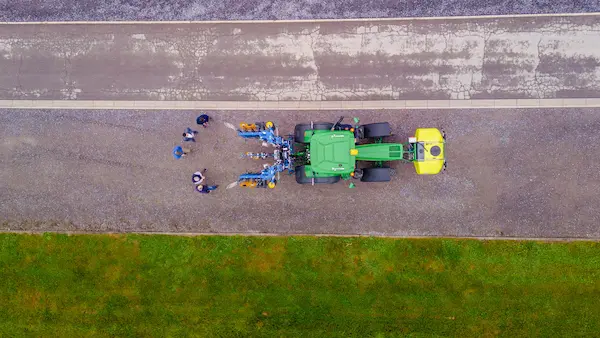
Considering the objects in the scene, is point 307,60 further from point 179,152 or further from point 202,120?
point 179,152

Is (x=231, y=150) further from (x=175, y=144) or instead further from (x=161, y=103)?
(x=161, y=103)

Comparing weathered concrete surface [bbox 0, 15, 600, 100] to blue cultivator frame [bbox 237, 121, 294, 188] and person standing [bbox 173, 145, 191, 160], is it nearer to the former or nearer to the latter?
blue cultivator frame [bbox 237, 121, 294, 188]

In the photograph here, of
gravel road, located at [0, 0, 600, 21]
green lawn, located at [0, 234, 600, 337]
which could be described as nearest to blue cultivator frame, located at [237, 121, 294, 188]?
green lawn, located at [0, 234, 600, 337]

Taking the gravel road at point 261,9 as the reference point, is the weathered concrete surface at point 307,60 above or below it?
below

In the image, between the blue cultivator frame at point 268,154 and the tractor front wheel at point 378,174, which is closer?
the blue cultivator frame at point 268,154

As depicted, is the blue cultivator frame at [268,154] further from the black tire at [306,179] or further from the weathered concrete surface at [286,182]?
the weathered concrete surface at [286,182]

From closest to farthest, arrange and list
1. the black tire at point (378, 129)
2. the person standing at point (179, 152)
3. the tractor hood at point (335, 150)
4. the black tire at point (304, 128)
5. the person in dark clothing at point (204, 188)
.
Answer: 1. the tractor hood at point (335, 150)
2. the black tire at point (378, 129)
3. the black tire at point (304, 128)
4. the person standing at point (179, 152)
5. the person in dark clothing at point (204, 188)

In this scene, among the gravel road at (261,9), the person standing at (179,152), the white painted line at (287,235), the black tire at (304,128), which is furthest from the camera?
the gravel road at (261,9)

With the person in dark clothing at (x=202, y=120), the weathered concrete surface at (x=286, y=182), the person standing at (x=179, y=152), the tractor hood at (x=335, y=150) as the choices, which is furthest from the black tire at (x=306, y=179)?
the person standing at (x=179, y=152)
